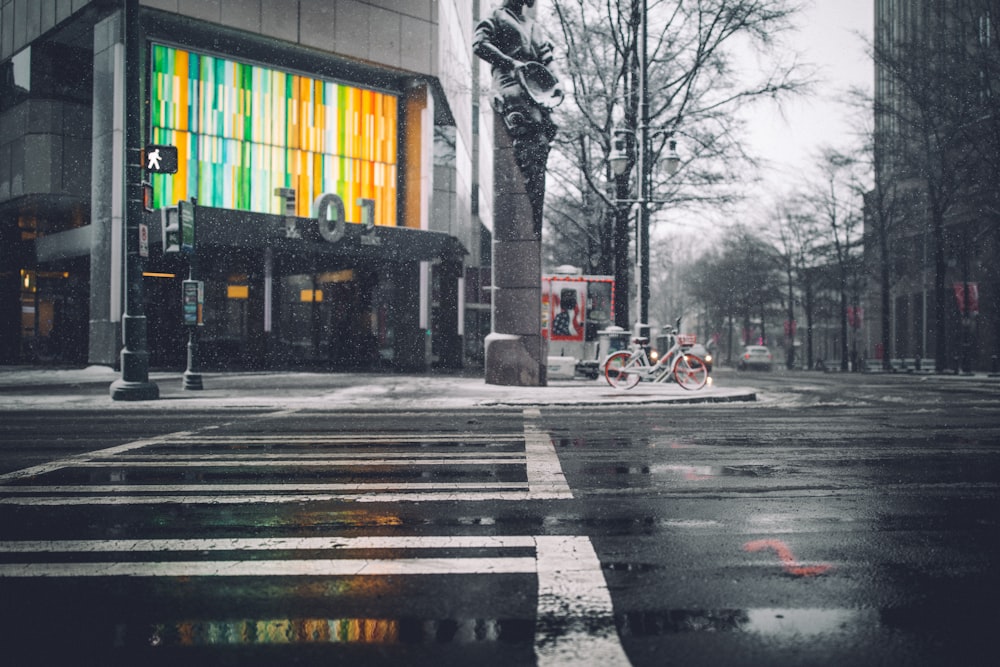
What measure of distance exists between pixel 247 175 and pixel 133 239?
1539 centimetres

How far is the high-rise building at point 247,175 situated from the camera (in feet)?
88.2

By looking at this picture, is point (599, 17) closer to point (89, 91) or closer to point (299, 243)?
point (299, 243)

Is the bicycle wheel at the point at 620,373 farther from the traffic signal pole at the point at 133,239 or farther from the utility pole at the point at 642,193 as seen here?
the traffic signal pole at the point at 133,239

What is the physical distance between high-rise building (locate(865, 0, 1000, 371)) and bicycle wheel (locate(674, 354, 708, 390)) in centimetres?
1867

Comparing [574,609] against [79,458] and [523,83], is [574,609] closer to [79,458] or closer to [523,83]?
[79,458]

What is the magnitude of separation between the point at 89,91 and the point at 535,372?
23539mm

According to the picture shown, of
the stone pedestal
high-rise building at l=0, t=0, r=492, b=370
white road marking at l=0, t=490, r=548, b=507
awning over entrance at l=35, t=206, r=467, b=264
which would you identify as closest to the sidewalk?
the stone pedestal

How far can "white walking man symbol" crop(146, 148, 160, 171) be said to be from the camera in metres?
14.8

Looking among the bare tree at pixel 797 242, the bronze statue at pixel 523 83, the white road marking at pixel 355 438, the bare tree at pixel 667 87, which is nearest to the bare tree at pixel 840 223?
the bare tree at pixel 797 242

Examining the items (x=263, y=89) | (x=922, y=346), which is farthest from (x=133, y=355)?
(x=922, y=346)

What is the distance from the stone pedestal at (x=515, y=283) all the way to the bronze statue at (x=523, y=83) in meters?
0.23

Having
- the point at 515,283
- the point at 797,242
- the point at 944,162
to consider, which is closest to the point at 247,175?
the point at 515,283

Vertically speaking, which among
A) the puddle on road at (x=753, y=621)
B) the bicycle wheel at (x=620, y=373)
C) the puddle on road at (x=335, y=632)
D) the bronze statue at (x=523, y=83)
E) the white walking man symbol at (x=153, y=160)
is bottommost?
the puddle on road at (x=335, y=632)

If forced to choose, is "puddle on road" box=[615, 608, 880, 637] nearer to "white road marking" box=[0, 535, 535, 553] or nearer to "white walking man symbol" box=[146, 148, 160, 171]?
"white road marking" box=[0, 535, 535, 553]
